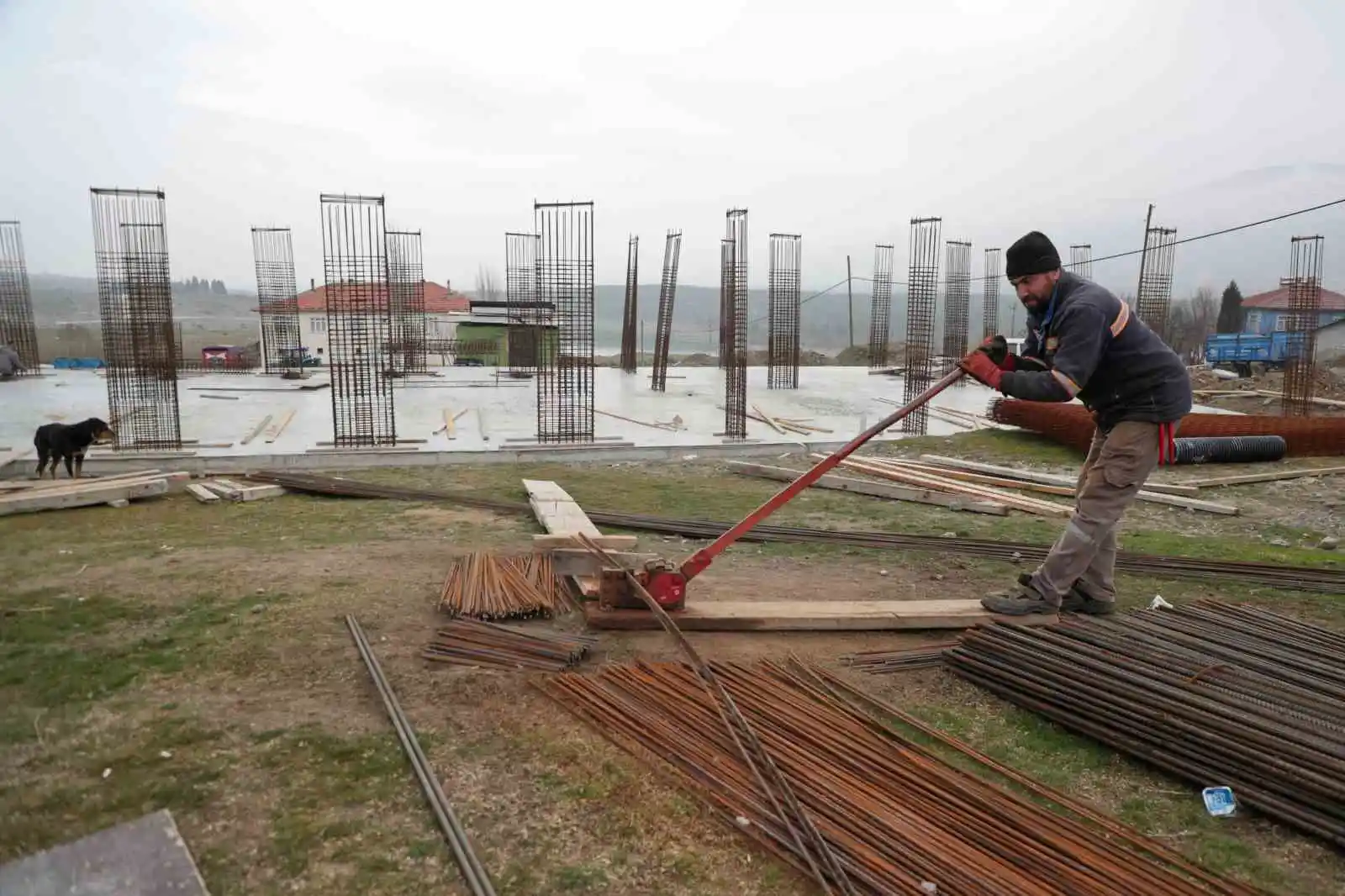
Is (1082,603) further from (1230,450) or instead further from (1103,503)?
(1230,450)

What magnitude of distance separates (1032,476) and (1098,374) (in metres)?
5.19

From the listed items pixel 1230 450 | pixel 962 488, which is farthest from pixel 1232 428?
pixel 962 488

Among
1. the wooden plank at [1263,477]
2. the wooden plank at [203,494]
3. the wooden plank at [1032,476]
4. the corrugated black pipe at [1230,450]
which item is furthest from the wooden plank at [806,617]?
the corrugated black pipe at [1230,450]

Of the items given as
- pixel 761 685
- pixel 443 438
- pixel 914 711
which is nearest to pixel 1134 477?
pixel 914 711

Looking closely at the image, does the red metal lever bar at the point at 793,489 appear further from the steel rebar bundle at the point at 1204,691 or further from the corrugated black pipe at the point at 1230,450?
the corrugated black pipe at the point at 1230,450

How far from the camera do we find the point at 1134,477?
12.2ft

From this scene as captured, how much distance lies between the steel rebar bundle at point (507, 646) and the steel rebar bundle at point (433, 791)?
299 mm

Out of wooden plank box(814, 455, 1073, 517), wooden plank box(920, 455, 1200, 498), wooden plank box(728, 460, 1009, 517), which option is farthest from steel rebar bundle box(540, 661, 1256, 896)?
wooden plank box(920, 455, 1200, 498)

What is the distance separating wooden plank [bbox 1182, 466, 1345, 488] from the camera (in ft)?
28.0

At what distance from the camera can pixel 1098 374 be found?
3.76 m

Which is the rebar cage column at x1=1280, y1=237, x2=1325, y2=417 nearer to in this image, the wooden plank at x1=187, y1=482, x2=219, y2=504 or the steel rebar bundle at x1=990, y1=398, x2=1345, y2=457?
the steel rebar bundle at x1=990, y1=398, x2=1345, y2=457

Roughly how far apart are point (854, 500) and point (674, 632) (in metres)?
4.54

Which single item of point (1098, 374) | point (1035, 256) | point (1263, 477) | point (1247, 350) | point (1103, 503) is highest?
point (1035, 256)

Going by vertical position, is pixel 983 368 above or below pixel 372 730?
above
